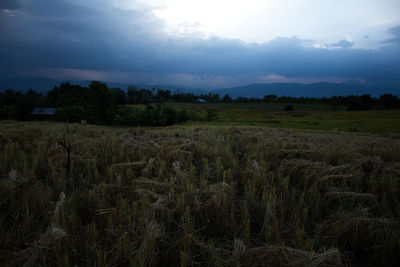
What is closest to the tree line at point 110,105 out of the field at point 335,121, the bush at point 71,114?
the bush at point 71,114

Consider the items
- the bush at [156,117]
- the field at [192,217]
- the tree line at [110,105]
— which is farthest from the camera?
the tree line at [110,105]

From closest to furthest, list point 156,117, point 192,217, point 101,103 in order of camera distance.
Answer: point 192,217 < point 156,117 < point 101,103

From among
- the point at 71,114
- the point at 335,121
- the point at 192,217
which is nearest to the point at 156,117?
the point at 335,121

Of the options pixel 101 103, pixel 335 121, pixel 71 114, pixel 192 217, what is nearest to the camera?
pixel 192 217

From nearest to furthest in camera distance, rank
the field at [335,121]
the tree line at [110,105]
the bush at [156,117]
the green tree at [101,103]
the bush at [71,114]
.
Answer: the field at [335,121]
the bush at [156,117]
the tree line at [110,105]
the green tree at [101,103]
the bush at [71,114]

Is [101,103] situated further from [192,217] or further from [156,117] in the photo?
[192,217]

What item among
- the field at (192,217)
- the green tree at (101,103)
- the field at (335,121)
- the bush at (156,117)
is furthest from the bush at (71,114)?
the field at (192,217)

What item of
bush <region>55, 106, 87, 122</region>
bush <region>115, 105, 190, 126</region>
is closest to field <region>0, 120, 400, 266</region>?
bush <region>115, 105, 190, 126</region>

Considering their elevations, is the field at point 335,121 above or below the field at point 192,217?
above

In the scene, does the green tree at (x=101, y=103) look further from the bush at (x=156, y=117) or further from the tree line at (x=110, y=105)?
the bush at (x=156, y=117)

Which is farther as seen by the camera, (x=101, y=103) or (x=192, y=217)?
(x=101, y=103)

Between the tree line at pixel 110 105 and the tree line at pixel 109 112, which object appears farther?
the tree line at pixel 110 105

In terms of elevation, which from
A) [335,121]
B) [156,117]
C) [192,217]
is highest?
[156,117]

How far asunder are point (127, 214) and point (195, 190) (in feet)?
2.26
